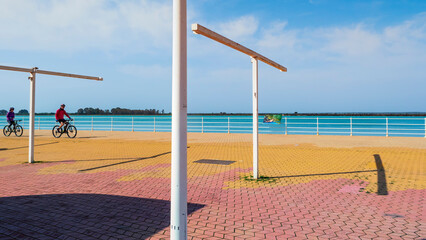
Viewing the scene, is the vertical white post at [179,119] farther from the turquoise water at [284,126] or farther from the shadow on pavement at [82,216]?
the turquoise water at [284,126]

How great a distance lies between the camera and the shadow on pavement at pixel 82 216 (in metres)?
3.88

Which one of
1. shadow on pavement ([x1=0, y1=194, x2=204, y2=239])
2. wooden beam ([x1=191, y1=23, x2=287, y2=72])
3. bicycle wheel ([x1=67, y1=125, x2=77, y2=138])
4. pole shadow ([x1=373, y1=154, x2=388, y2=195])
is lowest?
shadow on pavement ([x1=0, y1=194, x2=204, y2=239])

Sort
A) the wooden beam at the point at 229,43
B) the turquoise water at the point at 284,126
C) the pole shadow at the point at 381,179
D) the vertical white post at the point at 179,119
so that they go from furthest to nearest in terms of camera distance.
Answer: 1. the turquoise water at the point at 284,126
2. the pole shadow at the point at 381,179
3. the wooden beam at the point at 229,43
4. the vertical white post at the point at 179,119

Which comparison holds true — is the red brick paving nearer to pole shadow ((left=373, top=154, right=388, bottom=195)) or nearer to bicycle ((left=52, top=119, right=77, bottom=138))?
pole shadow ((left=373, top=154, right=388, bottom=195))

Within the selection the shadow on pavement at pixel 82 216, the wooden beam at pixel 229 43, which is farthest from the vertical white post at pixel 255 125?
the shadow on pavement at pixel 82 216

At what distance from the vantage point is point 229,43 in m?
5.77

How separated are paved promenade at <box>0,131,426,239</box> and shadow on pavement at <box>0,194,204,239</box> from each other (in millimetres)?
14

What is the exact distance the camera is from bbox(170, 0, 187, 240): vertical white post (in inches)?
101

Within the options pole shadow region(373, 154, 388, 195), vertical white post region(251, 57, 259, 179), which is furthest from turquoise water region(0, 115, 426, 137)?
vertical white post region(251, 57, 259, 179)

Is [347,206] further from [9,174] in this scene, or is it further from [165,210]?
[9,174]

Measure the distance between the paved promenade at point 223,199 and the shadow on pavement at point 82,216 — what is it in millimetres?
14

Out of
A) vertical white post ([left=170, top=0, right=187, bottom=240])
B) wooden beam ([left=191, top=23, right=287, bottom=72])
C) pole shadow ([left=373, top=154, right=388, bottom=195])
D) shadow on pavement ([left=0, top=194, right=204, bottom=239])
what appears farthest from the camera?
pole shadow ([left=373, top=154, right=388, bottom=195])

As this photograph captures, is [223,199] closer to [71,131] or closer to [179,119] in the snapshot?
[179,119]

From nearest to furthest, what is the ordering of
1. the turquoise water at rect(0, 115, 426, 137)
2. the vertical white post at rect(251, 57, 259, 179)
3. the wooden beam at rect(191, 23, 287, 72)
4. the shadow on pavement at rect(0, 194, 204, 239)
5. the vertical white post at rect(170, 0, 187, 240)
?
the vertical white post at rect(170, 0, 187, 240)
the shadow on pavement at rect(0, 194, 204, 239)
the wooden beam at rect(191, 23, 287, 72)
the vertical white post at rect(251, 57, 259, 179)
the turquoise water at rect(0, 115, 426, 137)
